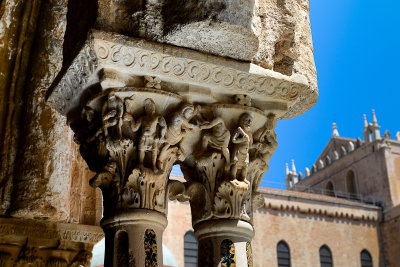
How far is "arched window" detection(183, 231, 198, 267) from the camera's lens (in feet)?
70.7

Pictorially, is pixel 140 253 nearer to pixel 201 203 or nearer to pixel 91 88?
pixel 201 203

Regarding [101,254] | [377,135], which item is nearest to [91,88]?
[101,254]

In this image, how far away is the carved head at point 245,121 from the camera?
2.69m

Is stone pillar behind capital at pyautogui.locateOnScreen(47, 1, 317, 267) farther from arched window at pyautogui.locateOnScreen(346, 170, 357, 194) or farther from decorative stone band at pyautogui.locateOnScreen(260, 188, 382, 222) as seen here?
arched window at pyautogui.locateOnScreen(346, 170, 357, 194)

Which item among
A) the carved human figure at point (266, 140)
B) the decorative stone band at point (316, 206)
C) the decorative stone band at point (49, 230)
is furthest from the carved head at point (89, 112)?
the decorative stone band at point (316, 206)

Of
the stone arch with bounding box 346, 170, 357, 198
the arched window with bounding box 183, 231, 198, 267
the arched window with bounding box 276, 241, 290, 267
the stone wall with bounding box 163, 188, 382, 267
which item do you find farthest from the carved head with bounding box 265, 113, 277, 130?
the stone arch with bounding box 346, 170, 357, 198

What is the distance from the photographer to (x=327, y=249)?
25969 mm

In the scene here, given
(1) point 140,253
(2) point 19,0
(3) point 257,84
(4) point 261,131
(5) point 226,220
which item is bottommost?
(1) point 140,253

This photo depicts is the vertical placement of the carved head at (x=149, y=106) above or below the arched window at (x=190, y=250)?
below

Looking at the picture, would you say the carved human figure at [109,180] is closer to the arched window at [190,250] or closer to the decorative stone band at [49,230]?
the decorative stone band at [49,230]

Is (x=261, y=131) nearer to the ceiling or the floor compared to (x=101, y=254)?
nearer to the floor

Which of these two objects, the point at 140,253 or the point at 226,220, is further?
the point at 226,220

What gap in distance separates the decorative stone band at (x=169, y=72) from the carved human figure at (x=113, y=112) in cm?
9

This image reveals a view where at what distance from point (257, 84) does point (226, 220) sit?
628 millimetres
